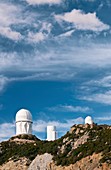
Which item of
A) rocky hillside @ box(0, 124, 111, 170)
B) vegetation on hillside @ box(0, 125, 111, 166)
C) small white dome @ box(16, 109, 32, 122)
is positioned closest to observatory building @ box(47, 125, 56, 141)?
small white dome @ box(16, 109, 32, 122)

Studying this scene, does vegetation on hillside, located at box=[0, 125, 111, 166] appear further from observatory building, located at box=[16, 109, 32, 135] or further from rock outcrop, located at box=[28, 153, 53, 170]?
observatory building, located at box=[16, 109, 32, 135]

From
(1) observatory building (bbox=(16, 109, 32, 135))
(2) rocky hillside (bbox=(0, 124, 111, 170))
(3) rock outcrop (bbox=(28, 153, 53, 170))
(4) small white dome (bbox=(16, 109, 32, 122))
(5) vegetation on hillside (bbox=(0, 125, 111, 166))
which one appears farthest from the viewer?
(4) small white dome (bbox=(16, 109, 32, 122))

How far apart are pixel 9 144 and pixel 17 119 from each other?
962 cm

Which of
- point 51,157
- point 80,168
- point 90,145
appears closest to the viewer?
point 80,168

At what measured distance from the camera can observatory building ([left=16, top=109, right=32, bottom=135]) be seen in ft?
291

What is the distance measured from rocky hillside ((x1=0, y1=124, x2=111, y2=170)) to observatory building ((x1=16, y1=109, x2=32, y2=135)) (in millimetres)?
9235

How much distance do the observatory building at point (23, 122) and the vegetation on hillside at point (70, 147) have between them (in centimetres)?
819

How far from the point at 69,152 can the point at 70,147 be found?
4.50 ft

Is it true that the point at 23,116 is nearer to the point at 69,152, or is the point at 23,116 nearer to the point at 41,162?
the point at 41,162

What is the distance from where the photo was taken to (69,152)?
61844 mm

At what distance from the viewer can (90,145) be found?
58281 millimetres

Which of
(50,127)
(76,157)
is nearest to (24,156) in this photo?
(76,157)

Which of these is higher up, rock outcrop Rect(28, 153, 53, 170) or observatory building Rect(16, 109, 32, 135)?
observatory building Rect(16, 109, 32, 135)

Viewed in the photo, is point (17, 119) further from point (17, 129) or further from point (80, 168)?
point (80, 168)
